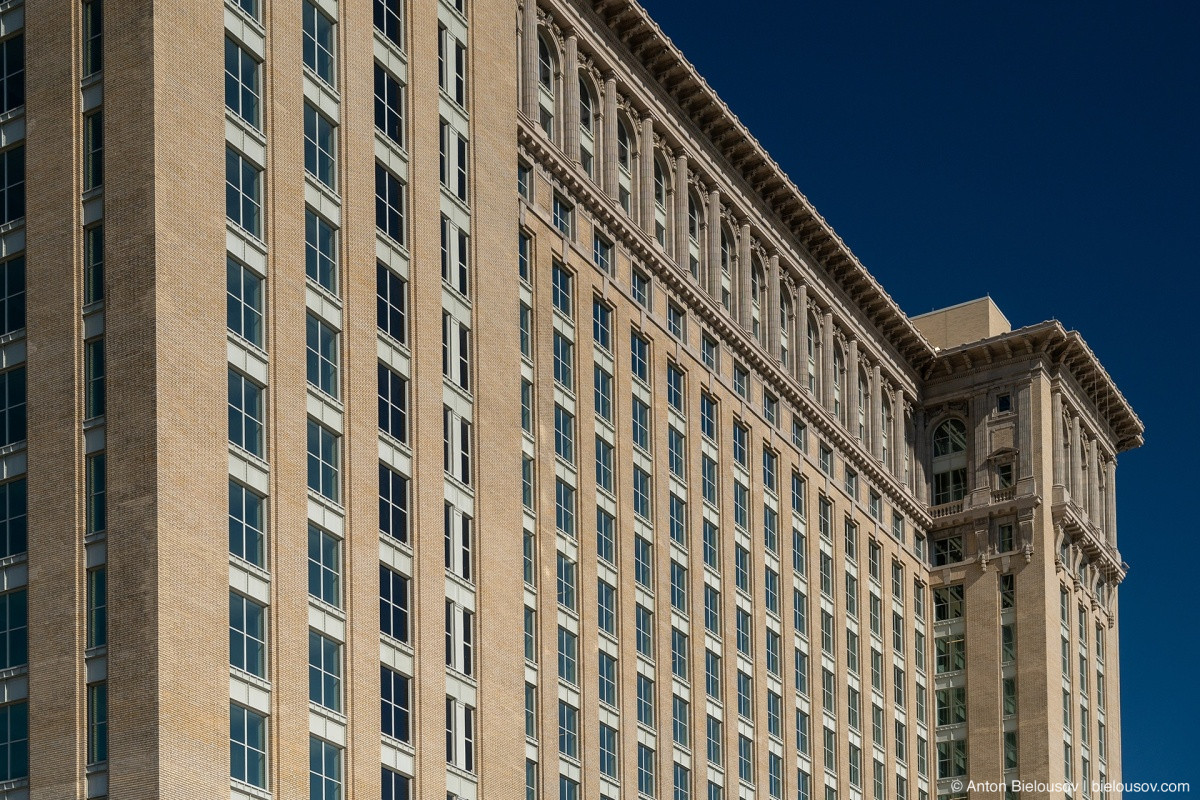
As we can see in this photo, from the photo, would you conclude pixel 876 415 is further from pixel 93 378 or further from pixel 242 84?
pixel 93 378

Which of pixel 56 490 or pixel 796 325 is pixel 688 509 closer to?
pixel 796 325

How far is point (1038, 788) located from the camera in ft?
366

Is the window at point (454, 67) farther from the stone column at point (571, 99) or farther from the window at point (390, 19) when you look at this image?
the stone column at point (571, 99)

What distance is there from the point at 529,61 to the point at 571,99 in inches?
131

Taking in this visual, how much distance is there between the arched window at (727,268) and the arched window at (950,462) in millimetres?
24875

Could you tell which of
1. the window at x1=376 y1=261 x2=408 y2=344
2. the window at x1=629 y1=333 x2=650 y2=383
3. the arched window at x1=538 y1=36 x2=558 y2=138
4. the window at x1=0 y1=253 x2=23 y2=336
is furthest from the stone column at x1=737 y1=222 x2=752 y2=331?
the window at x1=0 y1=253 x2=23 y2=336

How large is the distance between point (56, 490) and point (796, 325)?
5338cm

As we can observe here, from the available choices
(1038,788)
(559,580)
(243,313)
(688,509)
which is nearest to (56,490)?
(243,313)

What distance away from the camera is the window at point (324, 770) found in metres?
59.2

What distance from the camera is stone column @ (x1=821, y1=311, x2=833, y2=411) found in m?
106

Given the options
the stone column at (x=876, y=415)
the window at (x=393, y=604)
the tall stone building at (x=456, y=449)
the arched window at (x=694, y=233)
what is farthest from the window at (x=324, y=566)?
the stone column at (x=876, y=415)

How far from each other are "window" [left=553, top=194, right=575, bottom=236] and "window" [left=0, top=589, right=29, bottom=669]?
31.5 meters

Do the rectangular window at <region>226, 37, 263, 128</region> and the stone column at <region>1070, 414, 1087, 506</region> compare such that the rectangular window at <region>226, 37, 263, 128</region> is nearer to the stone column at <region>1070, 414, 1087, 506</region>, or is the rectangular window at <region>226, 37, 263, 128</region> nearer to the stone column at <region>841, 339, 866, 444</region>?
the stone column at <region>841, 339, 866, 444</region>

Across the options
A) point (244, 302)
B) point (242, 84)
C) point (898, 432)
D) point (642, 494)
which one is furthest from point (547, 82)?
point (898, 432)
